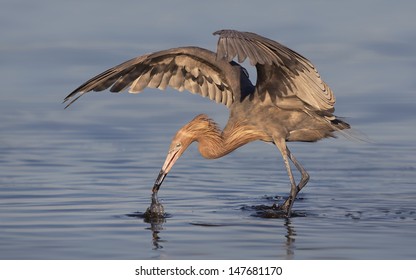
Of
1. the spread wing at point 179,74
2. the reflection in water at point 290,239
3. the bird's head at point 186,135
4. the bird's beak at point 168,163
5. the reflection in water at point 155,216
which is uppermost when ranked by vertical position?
Result: the spread wing at point 179,74

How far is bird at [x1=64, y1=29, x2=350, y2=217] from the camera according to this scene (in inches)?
462

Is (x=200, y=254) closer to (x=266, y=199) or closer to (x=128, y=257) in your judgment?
(x=128, y=257)

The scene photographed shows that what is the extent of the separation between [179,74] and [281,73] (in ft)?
5.75

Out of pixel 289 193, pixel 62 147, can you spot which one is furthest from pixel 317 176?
pixel 62 147

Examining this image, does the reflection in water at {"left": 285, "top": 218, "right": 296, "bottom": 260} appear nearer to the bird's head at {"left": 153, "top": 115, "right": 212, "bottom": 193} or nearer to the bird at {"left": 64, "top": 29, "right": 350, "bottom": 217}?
the bird at {"left": 64, "top": 29, "right": 350, "bottom": 217}

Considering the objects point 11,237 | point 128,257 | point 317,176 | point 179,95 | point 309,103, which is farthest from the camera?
point 179,95


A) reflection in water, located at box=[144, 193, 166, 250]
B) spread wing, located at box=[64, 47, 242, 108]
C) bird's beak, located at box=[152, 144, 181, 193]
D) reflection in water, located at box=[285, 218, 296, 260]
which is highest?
spread wing, located at box=[64, 47, 242, 108]

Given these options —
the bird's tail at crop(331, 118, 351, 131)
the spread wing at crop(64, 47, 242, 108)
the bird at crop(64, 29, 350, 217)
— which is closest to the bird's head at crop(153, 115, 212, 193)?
the bird at crop(64, 29, 350, 217)

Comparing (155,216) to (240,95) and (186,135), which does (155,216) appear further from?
(240,95)

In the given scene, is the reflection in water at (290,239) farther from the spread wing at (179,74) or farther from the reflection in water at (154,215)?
the spread wing at (179,74)

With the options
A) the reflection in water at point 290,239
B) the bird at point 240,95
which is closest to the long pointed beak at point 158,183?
the bird at point 240,95

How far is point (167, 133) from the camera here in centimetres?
1636

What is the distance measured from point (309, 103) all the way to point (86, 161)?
152 inches

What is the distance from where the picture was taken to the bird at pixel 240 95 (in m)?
11.7
